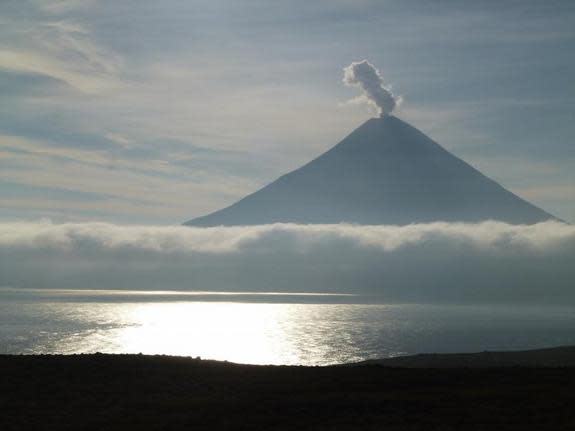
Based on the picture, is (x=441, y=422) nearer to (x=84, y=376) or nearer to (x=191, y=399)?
(x=191, y=399)

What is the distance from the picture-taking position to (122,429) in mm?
19688

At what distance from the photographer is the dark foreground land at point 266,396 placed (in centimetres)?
2000

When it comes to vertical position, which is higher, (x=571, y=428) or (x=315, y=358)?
(x=571, y=428)

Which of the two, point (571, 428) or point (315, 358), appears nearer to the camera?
point (571, 428)

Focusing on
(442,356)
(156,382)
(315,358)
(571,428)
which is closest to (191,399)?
(156,382)

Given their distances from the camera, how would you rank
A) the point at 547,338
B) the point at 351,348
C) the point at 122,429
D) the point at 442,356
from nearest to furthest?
the point at 122,429 < the point at 442,356 < the point at 351,348 < the point at 547,338

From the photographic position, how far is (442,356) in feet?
150

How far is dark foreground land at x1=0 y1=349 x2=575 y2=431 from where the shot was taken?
2000 cm

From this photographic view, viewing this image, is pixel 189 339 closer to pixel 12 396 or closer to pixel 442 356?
pixel 442 356

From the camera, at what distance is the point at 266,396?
2386 cm

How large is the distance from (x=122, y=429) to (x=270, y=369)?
1091 cm

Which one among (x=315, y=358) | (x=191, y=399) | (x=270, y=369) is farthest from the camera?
(x=315, y=358)

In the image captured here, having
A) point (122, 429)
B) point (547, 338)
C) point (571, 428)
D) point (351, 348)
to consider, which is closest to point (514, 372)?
point (571, 428)

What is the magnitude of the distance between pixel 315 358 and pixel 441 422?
5990 cm
